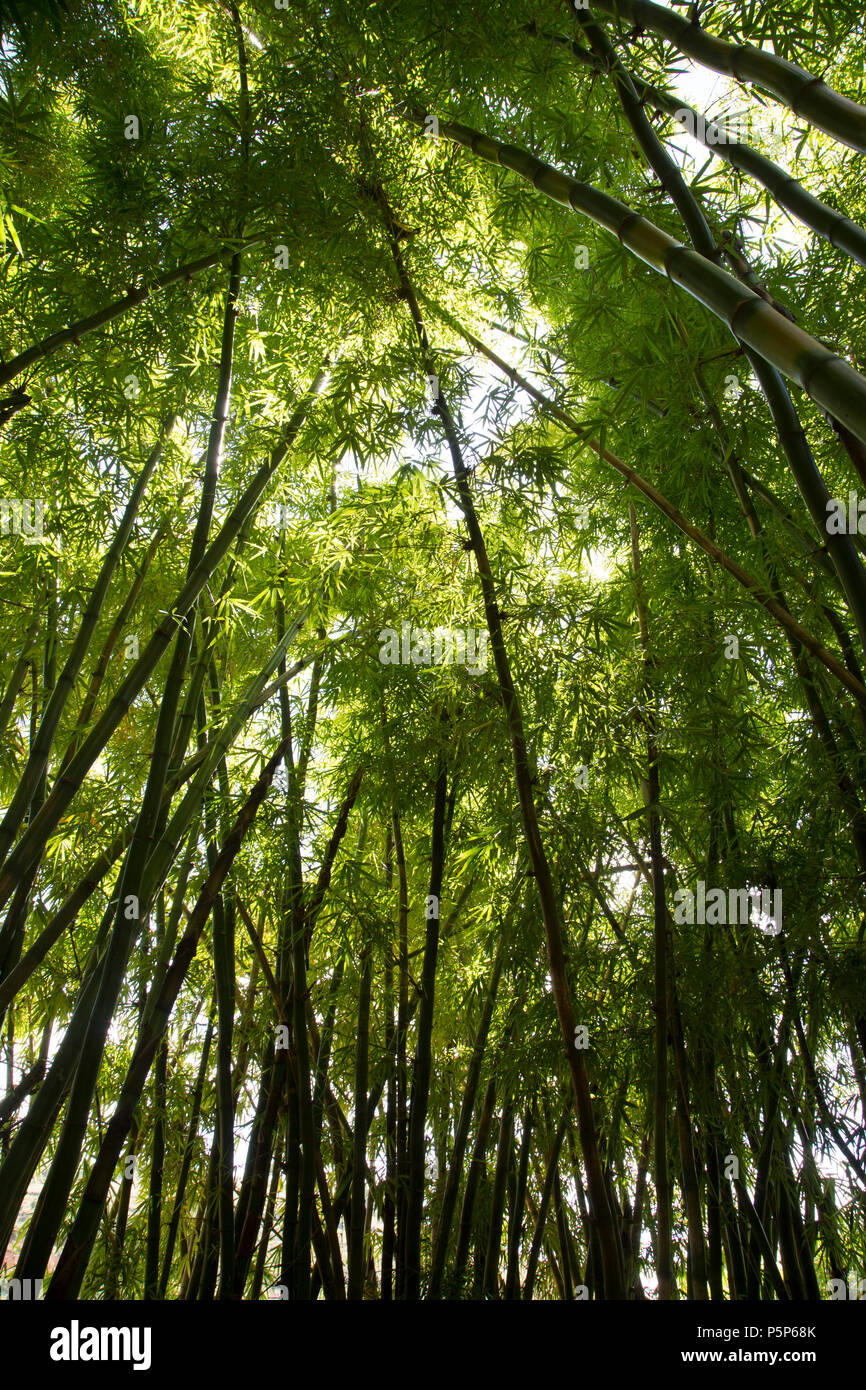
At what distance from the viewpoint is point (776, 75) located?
1339 millimetres

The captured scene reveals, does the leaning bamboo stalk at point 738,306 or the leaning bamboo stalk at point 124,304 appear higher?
the leaning bamboo stalk at point 124,304

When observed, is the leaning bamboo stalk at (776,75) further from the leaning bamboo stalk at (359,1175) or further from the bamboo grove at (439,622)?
the leaning bamboo stalk at (359,1175)

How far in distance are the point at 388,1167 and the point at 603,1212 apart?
123cm

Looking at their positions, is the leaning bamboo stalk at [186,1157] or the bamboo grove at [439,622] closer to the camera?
the bamboo grove at [439,622]

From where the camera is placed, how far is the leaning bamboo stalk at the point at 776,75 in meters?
1.27

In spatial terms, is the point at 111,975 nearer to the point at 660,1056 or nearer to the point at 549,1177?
the point at 660,1056

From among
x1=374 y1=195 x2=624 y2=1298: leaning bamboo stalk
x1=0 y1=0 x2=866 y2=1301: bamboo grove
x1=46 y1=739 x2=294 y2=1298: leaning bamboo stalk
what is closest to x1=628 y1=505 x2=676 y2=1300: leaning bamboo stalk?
x1=0 y1=0 x2=866 y2=1301: bamboo grove

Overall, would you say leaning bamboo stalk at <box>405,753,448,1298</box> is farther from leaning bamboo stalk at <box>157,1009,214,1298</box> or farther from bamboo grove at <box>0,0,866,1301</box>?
leaning bamboo stalk at <box>157,1009,214,1298</box>

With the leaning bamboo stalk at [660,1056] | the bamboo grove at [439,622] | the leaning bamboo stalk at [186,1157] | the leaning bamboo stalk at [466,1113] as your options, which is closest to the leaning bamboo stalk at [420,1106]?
the bamboo grove at [439,622]

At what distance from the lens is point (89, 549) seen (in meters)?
2.84

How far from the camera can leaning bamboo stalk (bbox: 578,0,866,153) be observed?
4.18ft

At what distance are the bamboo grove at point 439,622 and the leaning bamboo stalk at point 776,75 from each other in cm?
2
